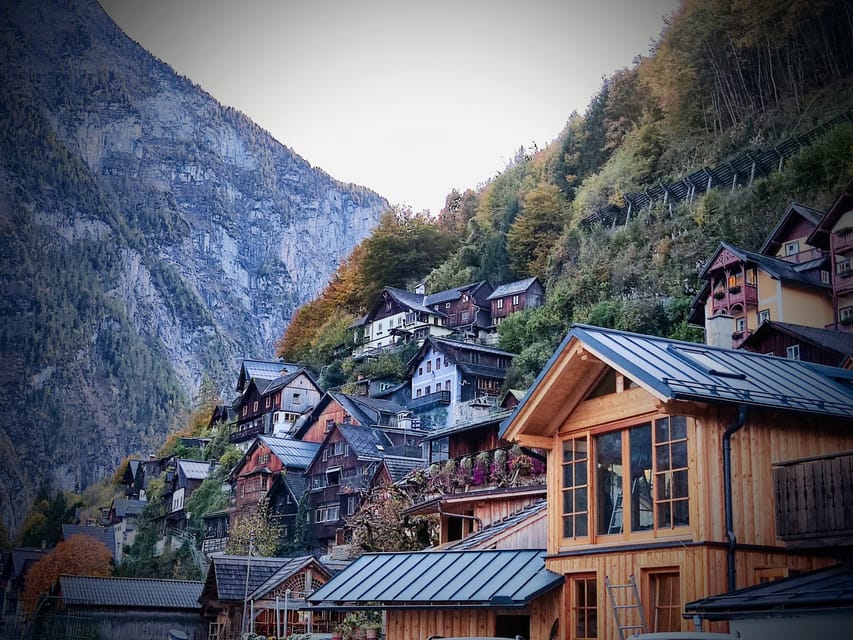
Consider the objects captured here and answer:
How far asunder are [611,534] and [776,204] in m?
57.4

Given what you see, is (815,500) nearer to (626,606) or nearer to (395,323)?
(626,606)

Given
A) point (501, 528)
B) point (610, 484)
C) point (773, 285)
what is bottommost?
point (501, 528)

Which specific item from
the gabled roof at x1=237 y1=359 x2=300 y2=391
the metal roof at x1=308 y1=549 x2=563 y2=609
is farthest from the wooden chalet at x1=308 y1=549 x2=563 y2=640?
the gabled roof at x1=237 y1=359 x2=300 y2=391

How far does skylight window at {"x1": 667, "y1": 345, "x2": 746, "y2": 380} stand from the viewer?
18.8 m

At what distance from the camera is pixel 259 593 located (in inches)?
1575

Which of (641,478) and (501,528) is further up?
(641,478)

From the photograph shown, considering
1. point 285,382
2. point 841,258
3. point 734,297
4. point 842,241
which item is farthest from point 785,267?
point 285,382

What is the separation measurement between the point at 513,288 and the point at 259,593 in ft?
195

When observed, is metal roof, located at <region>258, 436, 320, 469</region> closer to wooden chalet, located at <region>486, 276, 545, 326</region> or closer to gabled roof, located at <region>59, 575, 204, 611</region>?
wooden chalet, located at <region>486, 276, 545, 326</region>

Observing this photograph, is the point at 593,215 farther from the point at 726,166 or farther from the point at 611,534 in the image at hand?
the point at 611,534

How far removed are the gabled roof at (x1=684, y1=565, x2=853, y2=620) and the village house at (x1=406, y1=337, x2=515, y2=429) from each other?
63.7 metres

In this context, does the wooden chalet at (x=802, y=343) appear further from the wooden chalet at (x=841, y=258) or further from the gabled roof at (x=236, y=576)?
the gabled roof at (x=236, y=576)

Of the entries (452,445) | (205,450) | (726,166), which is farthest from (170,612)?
(205,450)

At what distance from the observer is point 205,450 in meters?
110
